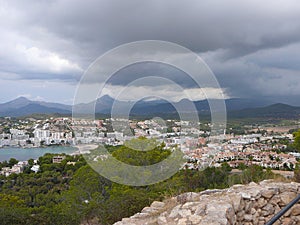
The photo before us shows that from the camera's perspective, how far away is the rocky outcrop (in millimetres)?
2930

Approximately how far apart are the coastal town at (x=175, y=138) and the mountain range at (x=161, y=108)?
500mm

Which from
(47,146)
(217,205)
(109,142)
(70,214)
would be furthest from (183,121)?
(47,146)

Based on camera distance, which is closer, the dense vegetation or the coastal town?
the dense vegetation

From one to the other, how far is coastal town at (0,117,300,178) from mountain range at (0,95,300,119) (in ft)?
1.64

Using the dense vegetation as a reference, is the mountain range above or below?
above

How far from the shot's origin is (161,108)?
10109 mm

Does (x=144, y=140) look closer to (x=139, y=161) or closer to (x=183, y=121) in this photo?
(x=139, y=161)

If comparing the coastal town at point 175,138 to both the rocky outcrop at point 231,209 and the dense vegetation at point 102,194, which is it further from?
the rocky outcrop at point 231,209

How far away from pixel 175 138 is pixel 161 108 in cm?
129

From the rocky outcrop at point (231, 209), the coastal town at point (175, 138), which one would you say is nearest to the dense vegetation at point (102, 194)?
the coastal town at point (175, 138)

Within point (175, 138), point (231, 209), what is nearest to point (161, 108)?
point (175, 138)

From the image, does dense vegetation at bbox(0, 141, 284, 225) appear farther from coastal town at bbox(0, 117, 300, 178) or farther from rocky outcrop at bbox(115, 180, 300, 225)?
rocky outcrop at bbox(115, 180, 300, 225)

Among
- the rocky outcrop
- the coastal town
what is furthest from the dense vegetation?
the rocky outcrop

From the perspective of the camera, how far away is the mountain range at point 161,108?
6.64m
